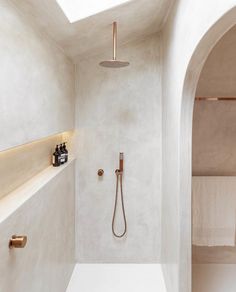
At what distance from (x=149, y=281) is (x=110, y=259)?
529 mm

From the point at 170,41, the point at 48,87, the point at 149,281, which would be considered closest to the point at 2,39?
the point at 48,87

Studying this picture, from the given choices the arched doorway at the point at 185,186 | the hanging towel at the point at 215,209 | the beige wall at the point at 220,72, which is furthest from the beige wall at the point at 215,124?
the arched doorway at the point at 185,186

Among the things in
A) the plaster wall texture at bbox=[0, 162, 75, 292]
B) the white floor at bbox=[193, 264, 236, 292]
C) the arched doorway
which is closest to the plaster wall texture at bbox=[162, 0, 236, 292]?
the arched doorway

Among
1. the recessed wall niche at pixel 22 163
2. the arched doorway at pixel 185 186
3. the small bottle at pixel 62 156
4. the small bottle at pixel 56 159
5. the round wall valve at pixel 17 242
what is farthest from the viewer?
the small bottle at pixel 62 156

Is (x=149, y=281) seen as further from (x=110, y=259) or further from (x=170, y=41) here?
(x=170, y=41)

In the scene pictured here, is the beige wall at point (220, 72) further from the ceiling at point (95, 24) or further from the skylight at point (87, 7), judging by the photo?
the skylight at point (87, 7)

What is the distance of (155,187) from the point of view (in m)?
3.19

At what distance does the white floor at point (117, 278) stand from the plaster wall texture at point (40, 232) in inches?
6.2

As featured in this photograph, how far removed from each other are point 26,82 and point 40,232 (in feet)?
2.87

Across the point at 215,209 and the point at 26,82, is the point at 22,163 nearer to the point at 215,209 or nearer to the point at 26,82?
the point at 26,82

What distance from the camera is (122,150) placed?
10.5ft

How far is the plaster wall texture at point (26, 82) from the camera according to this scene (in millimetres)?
1354

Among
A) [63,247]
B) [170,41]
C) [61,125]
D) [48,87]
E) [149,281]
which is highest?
[170,41]

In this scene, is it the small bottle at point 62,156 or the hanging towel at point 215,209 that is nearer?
the small bottle at point 62,156
